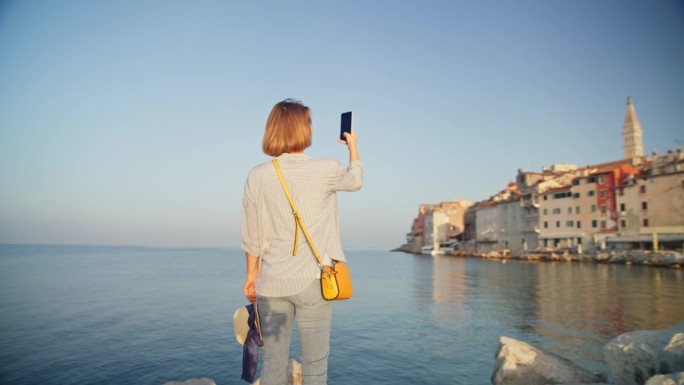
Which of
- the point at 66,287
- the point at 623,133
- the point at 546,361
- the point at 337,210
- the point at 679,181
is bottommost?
the point at 66,287

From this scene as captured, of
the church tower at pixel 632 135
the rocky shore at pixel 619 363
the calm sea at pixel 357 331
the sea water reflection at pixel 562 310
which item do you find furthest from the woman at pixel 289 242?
the church tower at pixel 632 135

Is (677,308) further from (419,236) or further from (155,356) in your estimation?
(419,236)

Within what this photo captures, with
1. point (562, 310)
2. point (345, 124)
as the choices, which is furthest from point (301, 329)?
point (562, 310)

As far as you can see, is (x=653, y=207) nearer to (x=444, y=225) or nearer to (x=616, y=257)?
(x=616, y=257)

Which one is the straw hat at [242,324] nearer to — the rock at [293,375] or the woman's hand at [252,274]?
the woman's hand at [252,274]

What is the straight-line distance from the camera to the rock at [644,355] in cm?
595

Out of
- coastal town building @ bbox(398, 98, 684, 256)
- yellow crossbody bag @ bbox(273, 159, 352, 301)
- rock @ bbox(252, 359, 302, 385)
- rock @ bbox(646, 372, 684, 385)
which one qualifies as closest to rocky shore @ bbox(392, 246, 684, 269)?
coastal town building @ bbox(398, 98, 684, 256)

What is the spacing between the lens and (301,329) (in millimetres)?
2502

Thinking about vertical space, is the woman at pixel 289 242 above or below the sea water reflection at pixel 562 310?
above

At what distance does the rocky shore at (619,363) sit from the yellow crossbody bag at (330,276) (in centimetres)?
445

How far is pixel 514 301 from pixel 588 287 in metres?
10.0

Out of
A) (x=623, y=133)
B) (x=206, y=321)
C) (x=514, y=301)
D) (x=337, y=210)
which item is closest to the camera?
(x=337, y=210)

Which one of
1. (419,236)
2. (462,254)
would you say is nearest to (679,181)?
(462,254)

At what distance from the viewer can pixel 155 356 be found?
44.6 feet
